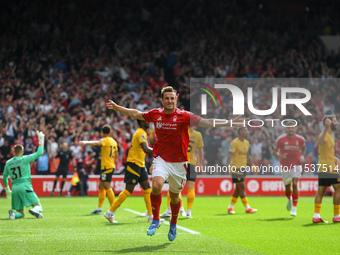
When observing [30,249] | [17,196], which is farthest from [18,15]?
[30,249]

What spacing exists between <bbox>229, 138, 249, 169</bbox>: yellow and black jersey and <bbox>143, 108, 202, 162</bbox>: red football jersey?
7.22 metres

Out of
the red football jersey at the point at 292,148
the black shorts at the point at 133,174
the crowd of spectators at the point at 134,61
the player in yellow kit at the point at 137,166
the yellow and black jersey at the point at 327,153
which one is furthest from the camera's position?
the crowd of spectators at the point at 134,61

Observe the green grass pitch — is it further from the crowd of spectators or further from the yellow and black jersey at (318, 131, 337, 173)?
the crowd of spectators

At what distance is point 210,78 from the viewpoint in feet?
97.3

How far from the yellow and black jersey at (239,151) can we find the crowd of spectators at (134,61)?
7927 millimetres

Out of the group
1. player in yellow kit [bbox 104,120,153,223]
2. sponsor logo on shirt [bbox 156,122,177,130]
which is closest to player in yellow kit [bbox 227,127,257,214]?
player in yellow kit [bbox 104,120,153,223]

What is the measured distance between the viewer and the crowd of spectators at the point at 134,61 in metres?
24.8

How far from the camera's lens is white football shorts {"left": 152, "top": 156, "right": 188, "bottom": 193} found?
9211mm

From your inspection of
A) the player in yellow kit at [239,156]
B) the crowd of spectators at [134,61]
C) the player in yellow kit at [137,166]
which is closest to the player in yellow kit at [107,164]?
the player in yellow kit at [137,166]

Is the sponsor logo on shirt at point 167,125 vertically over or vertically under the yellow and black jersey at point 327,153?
over

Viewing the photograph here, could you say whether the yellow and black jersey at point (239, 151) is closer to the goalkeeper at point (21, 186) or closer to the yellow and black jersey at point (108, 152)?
the yellow and black jersey at point (108, 152)

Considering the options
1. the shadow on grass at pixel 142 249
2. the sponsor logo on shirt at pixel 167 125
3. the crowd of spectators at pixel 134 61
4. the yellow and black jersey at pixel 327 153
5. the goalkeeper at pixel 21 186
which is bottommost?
the shadow on grass at pixel 142 249

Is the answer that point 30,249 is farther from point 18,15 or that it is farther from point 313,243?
point 18,15

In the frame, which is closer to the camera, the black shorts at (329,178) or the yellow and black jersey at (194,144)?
the black shorts at (329,178)
